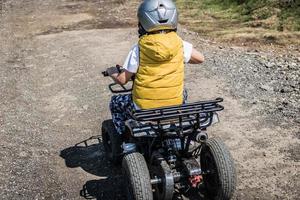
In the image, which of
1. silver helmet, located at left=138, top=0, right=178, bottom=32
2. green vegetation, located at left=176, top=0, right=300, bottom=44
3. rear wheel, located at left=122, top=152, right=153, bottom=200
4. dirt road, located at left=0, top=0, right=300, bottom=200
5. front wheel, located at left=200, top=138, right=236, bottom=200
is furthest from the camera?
green vegetation, located at left=176, top=0, right=300, bottom=44

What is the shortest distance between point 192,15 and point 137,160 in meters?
12.9

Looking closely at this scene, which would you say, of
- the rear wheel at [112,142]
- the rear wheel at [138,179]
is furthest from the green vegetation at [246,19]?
the rear wheel at [138,179]

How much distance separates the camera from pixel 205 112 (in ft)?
16.6

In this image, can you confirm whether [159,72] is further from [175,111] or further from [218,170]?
[218,170]

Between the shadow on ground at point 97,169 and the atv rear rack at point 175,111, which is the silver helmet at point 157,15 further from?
the shadow on ground at point 97,169

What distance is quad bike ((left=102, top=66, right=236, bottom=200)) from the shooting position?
5.01 m

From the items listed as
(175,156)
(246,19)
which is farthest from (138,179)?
(246,19)

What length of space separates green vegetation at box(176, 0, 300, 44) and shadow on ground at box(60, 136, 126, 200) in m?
7.44

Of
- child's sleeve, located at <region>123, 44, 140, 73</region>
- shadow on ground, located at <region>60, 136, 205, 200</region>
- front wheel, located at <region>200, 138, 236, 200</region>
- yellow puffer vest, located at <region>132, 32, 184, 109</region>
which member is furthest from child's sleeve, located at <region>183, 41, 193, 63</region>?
shadow on ground, located at <region>60, 136, 205, 200</region>

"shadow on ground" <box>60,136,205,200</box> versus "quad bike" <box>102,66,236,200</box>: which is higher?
"quad bike" <box>102,66,236,200</box>

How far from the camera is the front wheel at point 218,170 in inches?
204

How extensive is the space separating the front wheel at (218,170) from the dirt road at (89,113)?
24.9 inches

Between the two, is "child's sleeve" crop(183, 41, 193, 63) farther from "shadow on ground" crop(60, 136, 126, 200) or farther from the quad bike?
"shadow on ground" crop(60, 136, 126, 200)

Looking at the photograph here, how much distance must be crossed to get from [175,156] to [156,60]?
1019 mm
